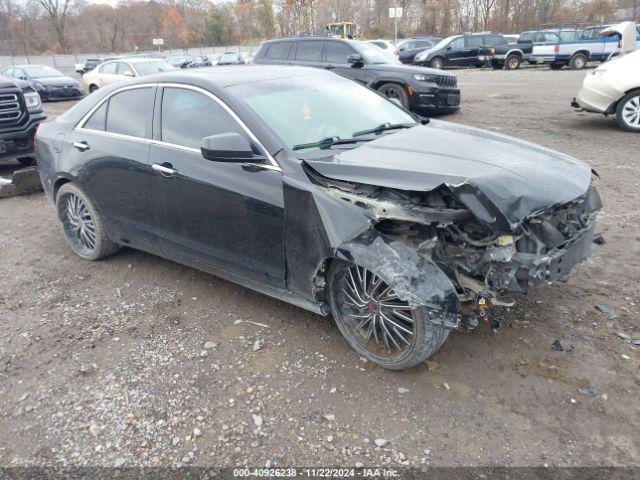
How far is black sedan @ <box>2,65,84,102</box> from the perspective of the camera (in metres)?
17.2

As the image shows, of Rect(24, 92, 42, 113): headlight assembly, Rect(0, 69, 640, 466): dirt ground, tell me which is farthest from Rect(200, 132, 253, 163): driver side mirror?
Rect(24, 92, 42, 113): headlight assembly

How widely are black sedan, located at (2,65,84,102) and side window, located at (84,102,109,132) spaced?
1514 centimetres

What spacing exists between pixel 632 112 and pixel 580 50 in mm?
15151

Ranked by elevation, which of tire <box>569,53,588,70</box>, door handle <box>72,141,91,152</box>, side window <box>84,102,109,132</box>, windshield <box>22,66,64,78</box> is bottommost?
tire <box>569,53,588,70</box>

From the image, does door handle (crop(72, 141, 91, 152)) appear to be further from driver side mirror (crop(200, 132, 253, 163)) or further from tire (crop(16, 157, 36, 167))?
tire (crop(16, 157, 36, 167))

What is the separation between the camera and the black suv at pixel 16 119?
7.50 metres

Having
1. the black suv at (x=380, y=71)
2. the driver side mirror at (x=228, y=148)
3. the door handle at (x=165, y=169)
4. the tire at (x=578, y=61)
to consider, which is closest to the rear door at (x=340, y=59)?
the black suv at (x=380, y=71)

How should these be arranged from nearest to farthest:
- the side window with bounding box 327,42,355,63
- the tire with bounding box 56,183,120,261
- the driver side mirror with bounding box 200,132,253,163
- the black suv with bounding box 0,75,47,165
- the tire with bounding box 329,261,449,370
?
1. the tire with bounding box 329,261,449,370
2. the driver side mirror with bounding box 200,132,253,163
3. the tire with bounding box 56,183,120,261
4. the black suv with bounding box 0,75,47,165
5. the side window with bounding box 327,42,355,63

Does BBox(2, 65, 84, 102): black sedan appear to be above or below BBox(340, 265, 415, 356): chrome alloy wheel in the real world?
above

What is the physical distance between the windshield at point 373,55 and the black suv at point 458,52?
13.7 metres

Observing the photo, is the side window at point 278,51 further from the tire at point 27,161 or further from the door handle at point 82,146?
the door handle at point 82,146

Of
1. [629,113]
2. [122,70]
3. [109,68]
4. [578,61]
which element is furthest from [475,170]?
[578,61]

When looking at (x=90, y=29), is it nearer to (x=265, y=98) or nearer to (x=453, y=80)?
(x=453, y=80)

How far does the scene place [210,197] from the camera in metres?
3.48
